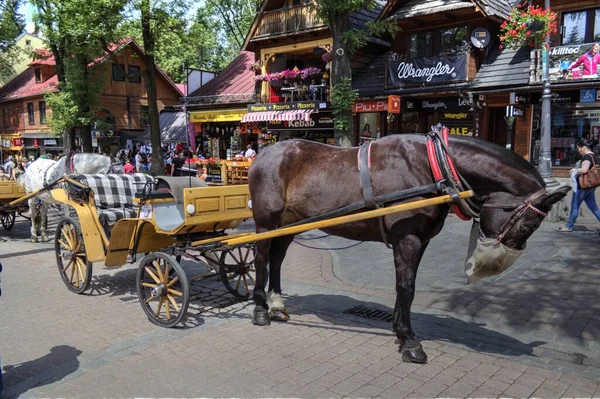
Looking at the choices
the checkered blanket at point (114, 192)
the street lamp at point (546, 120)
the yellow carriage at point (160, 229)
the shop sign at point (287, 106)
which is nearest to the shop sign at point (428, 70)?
the shop sign at point (287, 106)

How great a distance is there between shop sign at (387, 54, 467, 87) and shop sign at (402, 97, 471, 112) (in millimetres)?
799

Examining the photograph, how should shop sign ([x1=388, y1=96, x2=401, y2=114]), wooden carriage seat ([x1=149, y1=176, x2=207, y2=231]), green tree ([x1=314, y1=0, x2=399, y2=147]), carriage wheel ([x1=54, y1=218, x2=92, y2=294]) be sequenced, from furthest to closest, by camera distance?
shop sign ([x1=388, y1=96, x2=401, y2=114]) < green tree ([x1=314, y1=0, x2=399, y2=147]) < carriage wheel ([x1=54, y1=218, x2=92, y2=294]) < wooden carriage seat ([x1=149, y1=176, x2=207, y2=231])

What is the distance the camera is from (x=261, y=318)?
17.1 feet

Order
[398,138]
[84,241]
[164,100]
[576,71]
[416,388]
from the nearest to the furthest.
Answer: [416,388] → [398,138] → [84,241] → [576,71] → [164,100]

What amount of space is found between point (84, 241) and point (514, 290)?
5503mm

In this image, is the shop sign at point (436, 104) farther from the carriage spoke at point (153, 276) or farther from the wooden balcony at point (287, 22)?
the carriage spoke at point (153, 276)

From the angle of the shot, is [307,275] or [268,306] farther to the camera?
[307,275]

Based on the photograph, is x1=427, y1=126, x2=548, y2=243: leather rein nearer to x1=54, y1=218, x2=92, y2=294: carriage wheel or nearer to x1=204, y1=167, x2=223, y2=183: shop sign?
x1=54, y1=218, x2=92, y2=294: carriage wheel

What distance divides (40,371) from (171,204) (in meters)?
2.39

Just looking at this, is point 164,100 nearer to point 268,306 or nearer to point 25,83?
point 25,83

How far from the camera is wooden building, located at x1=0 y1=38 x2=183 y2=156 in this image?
32875 mm

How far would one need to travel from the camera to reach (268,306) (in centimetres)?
546

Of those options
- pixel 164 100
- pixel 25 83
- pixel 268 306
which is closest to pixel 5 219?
pixel 268 306

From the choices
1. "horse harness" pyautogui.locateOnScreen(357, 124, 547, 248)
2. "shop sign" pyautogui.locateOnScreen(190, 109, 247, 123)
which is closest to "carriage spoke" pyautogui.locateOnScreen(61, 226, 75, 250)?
"horse harness" pyautogui.locateOnScreen(357, 124, 547, 248)
